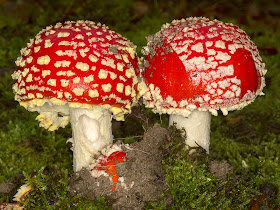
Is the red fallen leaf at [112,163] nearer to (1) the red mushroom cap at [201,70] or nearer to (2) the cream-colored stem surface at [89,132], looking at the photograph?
(2) the cream-colored stem surface at [89,132]

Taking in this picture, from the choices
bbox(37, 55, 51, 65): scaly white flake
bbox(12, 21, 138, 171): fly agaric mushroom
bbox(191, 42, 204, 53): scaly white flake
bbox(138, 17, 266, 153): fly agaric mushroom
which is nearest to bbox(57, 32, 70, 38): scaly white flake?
bbox(12, 21, 138, 171): fly agaric mushroom

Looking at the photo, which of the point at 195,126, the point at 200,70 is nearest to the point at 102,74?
the point at 200,70

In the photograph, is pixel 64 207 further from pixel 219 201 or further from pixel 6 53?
pixel 6 53

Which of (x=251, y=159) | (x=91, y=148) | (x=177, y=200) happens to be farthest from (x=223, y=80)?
(x=251, y=159)

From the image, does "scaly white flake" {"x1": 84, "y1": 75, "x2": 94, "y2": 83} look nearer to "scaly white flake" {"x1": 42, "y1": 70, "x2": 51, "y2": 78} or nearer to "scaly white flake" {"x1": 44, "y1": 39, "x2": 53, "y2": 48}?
"scaly white flake" {"x1": 42, "y1": 70, "x2": 51, "y2": 78}

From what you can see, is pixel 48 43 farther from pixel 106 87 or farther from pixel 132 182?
pixel 132 182

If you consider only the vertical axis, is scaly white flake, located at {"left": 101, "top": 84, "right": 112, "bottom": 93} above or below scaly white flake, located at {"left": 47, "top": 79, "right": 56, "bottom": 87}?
below

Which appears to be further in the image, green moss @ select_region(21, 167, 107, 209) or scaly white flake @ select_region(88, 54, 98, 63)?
green moss @ select_region(21, 167, 107, 209)
